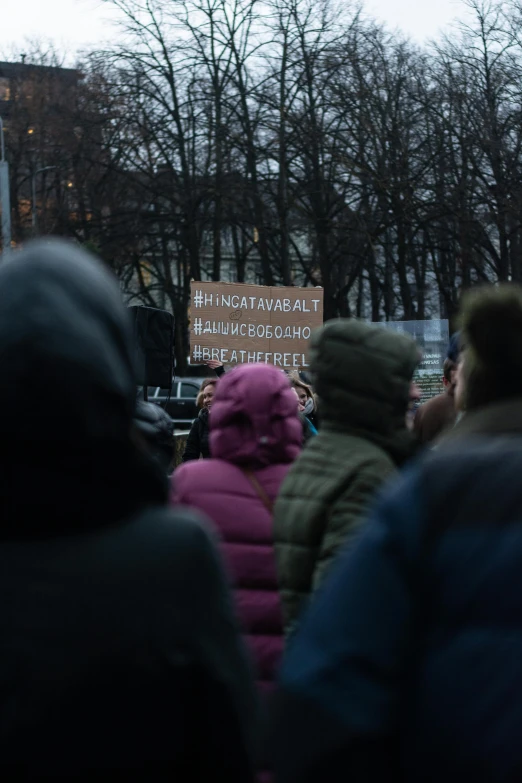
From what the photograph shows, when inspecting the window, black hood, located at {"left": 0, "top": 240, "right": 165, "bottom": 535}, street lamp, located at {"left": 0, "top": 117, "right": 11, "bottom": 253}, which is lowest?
the window

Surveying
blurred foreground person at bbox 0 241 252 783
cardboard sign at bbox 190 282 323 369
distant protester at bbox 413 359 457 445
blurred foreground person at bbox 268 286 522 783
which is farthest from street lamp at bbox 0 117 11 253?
blurred foreground person at bbox 268 286 522 783

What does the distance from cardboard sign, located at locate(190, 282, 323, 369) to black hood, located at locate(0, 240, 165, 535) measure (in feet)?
35.1

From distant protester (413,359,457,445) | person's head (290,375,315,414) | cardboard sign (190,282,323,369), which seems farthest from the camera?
cardboard sign (190,282,323,369)

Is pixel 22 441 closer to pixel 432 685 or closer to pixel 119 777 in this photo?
pixel 119 777

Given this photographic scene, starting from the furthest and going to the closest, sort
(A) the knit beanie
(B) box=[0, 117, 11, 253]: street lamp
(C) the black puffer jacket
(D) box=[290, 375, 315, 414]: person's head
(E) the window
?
1. (E) the window
2. (B) box=[0, 117, 11, 253]: street lamp
3. (D) box=[290, 375, 315, 414]: person's head
4. (C) the black puffer jacket
5. (A) the knit beanie

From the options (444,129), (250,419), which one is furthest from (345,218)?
(250,419)

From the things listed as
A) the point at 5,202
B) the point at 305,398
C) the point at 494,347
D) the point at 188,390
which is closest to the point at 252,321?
the point at 305,398

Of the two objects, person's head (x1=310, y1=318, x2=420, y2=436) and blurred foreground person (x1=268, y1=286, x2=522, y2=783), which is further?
person's head (x1=310, y1=318, x2=420, y2=436)

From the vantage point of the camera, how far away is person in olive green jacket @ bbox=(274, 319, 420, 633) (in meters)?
3.33

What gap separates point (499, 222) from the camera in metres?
29.8

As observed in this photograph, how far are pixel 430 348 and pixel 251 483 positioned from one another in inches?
447

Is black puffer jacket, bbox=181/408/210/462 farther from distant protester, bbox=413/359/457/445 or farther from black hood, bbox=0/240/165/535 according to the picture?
black hood, bbox=0/240/165/535

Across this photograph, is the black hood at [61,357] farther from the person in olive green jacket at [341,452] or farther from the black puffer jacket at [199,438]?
the black puffer jacket at [199,438]

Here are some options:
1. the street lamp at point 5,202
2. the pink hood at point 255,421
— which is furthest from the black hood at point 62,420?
the street lamp at point 5,202
